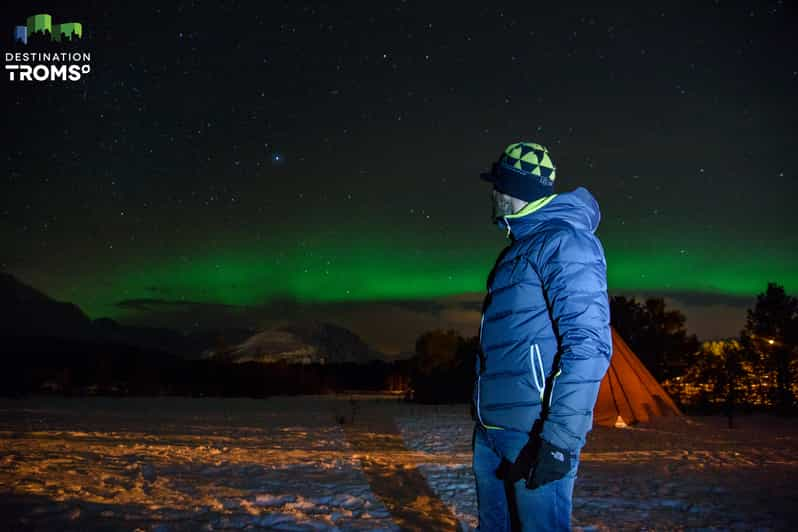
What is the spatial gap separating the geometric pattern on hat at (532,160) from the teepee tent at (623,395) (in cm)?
941

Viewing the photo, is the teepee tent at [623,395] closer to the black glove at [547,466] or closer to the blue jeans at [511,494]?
the blue jeans at [511,494]

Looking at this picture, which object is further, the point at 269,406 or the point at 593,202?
the point at 269,406

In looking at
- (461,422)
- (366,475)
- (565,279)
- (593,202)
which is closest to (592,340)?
(565,279)

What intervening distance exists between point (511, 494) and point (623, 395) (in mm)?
10306

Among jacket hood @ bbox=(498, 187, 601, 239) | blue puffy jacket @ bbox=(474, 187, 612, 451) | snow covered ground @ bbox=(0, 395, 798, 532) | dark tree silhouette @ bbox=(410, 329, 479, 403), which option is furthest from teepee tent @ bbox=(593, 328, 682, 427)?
blue puffy jacket @ bbox=(474, 187, 612, 451)

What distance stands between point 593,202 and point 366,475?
4672mm

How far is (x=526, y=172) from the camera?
2219mm

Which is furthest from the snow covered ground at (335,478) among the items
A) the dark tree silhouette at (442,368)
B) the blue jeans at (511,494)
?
the dark tree silhouette at (442,368)

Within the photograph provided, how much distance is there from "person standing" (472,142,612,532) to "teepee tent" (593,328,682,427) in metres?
9.46

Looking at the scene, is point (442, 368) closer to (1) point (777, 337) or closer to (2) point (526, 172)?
(1) point (777, 337)

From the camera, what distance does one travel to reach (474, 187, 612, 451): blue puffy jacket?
188 cm

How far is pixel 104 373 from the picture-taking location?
22203mm

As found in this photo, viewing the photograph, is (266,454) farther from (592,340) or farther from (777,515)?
(592,340)

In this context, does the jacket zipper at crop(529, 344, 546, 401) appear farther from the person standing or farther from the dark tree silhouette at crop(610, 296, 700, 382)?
the dark tree silhouette at crop(610, 296, 700, 382)
